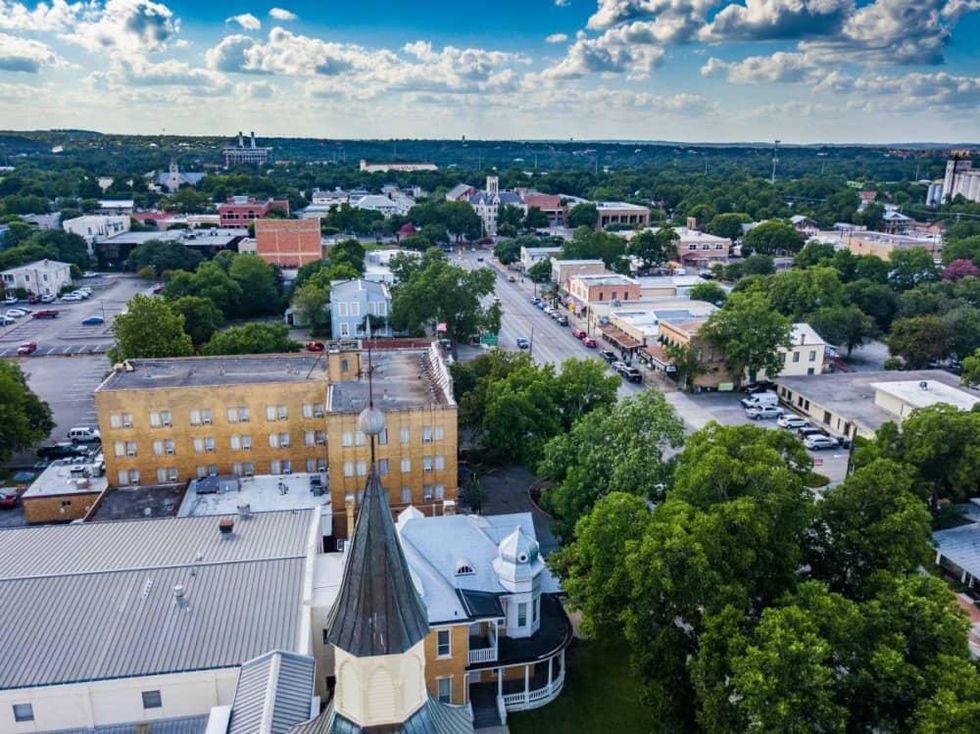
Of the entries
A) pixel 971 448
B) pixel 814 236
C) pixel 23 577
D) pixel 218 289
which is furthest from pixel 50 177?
pixel 971 448

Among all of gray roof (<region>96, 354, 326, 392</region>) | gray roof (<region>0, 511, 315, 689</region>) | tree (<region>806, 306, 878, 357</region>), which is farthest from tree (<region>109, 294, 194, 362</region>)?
tree (<region>806, 306, 878, 357</region>)

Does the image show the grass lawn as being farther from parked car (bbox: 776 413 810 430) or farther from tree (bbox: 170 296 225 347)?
tree (bbox: 170 296 225 347)

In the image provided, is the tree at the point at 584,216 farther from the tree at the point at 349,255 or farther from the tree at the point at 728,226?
the tree at the point at 349,255

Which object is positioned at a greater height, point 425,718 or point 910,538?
point 425,718

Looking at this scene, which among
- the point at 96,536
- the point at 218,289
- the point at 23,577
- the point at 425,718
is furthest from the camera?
the point at 218,289

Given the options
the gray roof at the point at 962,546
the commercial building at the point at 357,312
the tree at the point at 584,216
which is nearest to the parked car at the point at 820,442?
the gray roof at the point at 962,546

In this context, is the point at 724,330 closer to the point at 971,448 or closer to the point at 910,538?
the point at 971,448

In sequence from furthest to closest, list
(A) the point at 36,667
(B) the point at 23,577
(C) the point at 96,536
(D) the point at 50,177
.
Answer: (D) the point at 50,177, (C) the point at 96,536, (B) the point at 23,577, (A) the point at 36,667
